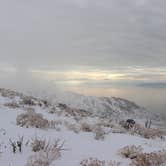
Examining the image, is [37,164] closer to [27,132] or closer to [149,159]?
[149,159]

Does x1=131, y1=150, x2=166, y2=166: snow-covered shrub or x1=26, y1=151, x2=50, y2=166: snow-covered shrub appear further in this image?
x1=131, y1=150, x2=166, y2=166: snow-covered shrub

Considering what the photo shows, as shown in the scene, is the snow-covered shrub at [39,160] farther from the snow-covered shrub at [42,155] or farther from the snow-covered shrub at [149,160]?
the snow-covered shrub at [149,160]

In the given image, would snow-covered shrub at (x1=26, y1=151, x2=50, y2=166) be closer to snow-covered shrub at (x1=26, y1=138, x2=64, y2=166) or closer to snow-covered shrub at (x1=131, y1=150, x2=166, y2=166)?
snow-covered shrub at (x1=26, y1=138, x2=64, y2=166)

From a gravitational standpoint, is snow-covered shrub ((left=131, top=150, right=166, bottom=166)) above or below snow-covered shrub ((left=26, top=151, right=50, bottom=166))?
below

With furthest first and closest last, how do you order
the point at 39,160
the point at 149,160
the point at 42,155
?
the point at 149,160 < the point at 42,155 < the point at 39,160

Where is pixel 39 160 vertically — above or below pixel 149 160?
above

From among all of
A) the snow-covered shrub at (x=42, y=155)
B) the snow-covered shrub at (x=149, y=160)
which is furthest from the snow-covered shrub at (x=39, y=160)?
the snow-covered shrub at (x=149, y=160)

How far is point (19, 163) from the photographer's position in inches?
287

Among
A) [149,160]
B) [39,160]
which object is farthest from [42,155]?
[149,160]

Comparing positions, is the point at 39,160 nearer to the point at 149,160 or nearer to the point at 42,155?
the point at 42,155

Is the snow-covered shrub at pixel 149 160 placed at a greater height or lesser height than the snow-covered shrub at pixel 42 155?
lesser

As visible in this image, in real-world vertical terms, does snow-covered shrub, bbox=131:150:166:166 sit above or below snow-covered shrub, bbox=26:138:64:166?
below

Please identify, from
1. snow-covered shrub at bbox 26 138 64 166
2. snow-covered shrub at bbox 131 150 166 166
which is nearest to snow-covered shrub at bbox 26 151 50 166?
snow-covered shrub at bbox 26 138 64 166

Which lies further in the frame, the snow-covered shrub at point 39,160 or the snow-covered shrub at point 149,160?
the snow-covered shrub at point 149,160
